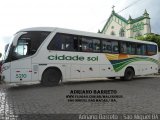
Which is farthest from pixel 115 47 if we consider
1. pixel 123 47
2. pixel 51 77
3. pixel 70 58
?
pixel 51 77

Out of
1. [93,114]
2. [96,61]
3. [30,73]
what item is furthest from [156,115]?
[96,61]

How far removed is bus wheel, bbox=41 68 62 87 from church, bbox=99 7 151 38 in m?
40.2

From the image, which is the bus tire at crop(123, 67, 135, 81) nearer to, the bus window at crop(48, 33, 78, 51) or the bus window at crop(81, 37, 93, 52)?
the bus window at crop(81, 37, 93, 52)

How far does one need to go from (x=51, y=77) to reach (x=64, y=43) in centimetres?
205

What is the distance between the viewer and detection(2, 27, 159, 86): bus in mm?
13891

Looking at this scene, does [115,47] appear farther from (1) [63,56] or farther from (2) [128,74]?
(1) [63,56]

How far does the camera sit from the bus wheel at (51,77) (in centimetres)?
1447

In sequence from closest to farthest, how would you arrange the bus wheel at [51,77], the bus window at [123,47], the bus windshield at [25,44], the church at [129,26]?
the bus windshield at [25,44]
the bus wheel at [51,77]
the bus window at [123,47]
the church at [129,26]

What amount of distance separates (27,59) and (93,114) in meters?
Result: 7.34

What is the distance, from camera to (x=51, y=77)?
14.7 meters

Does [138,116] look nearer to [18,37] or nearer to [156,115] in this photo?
[156,115]

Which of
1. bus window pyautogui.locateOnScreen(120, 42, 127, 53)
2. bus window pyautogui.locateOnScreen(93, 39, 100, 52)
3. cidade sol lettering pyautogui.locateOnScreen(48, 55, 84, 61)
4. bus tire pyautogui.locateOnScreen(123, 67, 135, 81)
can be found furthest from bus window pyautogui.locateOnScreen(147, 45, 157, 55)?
cidade sol lettering pyautogui.locateOnScreen(48, 55, 84, 61)
